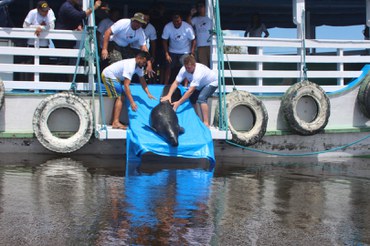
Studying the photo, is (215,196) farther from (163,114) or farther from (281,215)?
(163,114)

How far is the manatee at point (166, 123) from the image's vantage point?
1086 cm

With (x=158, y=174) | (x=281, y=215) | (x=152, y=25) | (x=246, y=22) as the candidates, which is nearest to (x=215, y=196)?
(x=281, y=215)

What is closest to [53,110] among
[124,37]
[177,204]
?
[124,37]

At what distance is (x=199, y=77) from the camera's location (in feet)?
38.1

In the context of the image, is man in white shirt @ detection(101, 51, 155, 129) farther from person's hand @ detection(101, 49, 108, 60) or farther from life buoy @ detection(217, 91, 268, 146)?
life buoy @ detection(217, 91, 268, 146)

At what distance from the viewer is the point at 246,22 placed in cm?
1817

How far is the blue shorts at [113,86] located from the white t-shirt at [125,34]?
107 centimetres

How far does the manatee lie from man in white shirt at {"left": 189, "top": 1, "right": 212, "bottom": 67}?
2.17 m

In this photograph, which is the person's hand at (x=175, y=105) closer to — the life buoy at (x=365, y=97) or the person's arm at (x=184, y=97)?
the person's arm at (x=184, y=97)

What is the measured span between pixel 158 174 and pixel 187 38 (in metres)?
3.98

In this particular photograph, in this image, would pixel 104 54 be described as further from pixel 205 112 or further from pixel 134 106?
pixel 205 112

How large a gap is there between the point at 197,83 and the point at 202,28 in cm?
194

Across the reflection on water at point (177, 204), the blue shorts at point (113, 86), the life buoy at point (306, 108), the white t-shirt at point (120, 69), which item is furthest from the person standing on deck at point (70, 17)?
the life buoy at point (306, 108)

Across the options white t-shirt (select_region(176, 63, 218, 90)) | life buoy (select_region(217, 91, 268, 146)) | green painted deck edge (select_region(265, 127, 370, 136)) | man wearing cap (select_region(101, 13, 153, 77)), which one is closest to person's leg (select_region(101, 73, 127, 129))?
man wearing cap (select_region(101, 13, 153, 77))
